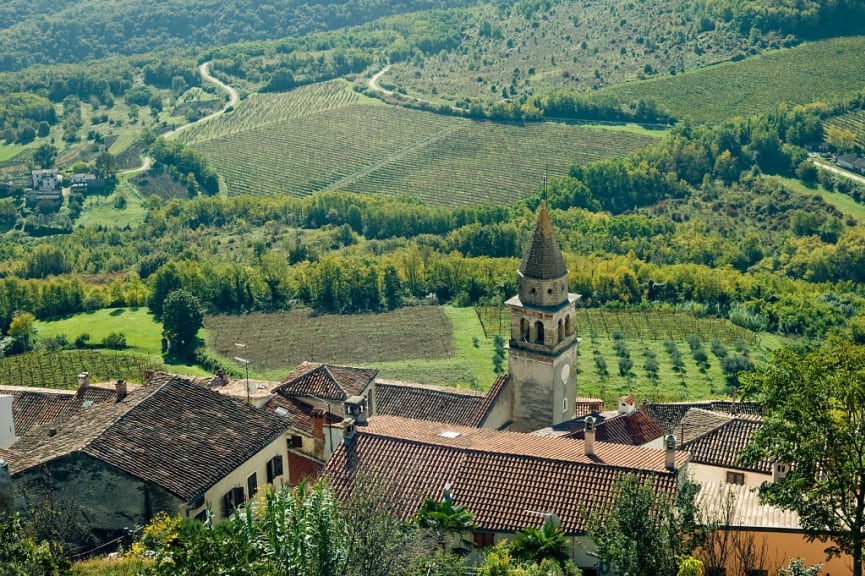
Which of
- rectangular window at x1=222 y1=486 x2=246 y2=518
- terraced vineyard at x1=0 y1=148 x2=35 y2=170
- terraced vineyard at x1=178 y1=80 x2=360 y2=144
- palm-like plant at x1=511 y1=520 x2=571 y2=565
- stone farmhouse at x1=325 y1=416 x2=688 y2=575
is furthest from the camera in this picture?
terraced vineyard at x1=178 y1=80 x2=360 y2=144

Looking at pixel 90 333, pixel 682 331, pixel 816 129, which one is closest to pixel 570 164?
Answer: pixel 816 129

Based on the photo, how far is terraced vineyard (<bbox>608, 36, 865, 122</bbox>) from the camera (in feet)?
526

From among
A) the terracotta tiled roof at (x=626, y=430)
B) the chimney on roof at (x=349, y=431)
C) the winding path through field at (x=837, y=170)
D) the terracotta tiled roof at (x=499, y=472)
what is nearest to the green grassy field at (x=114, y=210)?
the winding path through field at (x=837, y=170)

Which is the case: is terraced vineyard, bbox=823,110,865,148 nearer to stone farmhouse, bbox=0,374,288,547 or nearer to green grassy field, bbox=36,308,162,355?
green grassy field, bbox=36,308,162,355

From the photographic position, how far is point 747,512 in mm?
42344

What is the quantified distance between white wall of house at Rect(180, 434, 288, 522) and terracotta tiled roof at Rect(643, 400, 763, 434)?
2049cm

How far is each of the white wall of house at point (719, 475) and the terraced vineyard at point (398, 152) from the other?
91.7 metres

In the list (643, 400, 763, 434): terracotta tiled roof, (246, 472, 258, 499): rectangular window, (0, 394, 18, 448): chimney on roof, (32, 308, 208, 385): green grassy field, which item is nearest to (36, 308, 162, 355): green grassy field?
(32, 308, 208, 385): green grassy field

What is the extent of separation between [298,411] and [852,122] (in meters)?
114

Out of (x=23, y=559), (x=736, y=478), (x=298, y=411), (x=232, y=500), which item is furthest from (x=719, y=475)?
(x=23, y=559)

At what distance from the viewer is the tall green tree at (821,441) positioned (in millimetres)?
34281

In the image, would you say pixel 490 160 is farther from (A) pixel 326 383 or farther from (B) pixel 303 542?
(B) pixel 303 542

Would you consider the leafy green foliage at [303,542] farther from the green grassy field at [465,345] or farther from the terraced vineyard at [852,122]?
the terraced vineyard at [852,122]

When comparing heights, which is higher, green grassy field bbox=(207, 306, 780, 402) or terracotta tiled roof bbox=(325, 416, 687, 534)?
terracotta tiled roof bbox=(325, 416, 687, 534)
